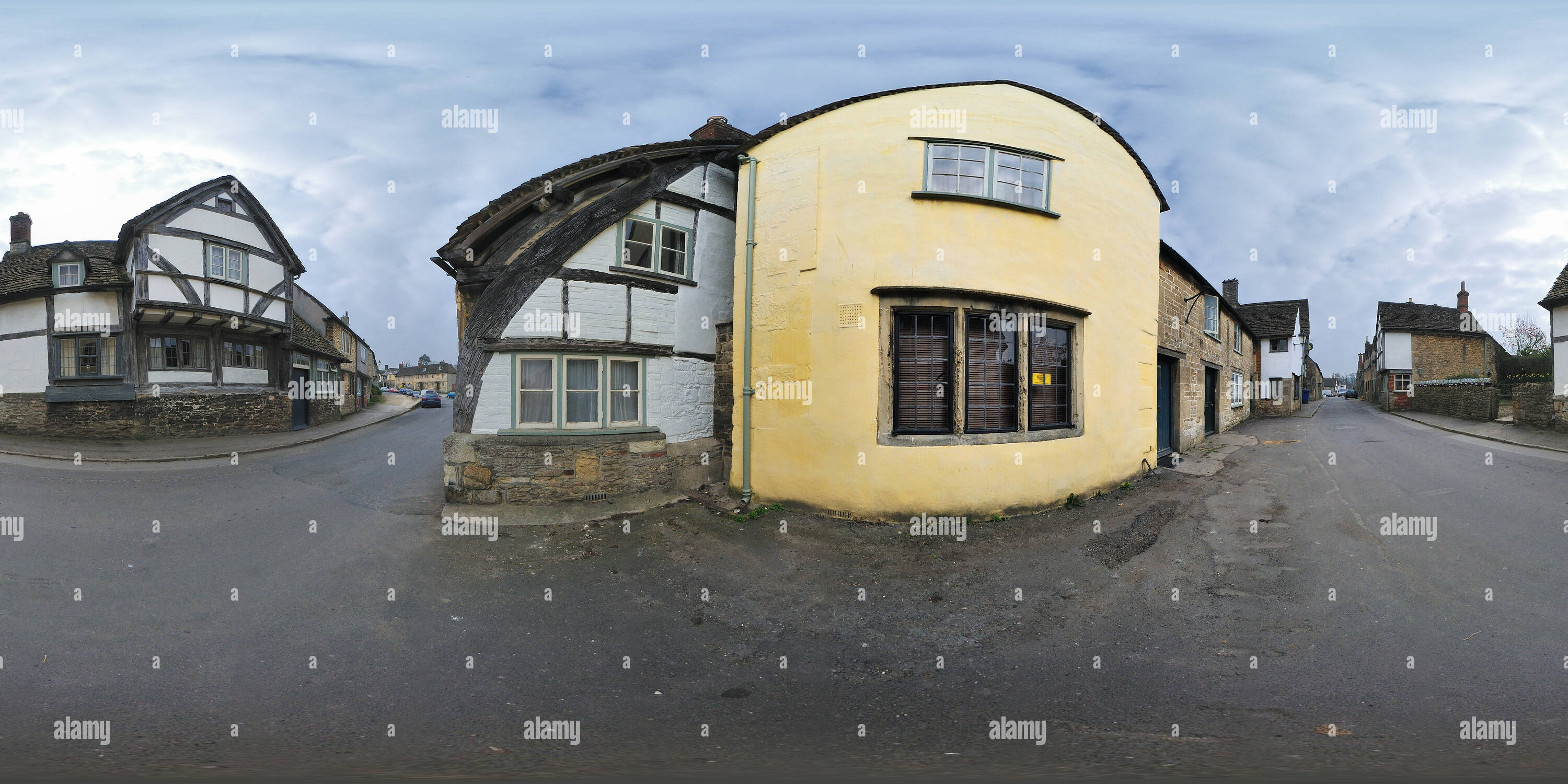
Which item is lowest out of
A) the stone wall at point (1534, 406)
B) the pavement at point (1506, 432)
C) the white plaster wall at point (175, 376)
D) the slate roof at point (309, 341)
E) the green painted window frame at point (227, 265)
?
the pavement at point (1506, 432)

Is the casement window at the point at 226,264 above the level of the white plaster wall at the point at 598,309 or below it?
above

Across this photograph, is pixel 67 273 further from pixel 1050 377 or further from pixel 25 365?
pixel 1050 377

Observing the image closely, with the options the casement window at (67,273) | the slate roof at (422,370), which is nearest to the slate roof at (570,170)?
the casement window at (67,273)

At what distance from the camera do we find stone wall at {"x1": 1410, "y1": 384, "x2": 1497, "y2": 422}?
17.2 meters

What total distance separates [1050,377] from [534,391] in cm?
768

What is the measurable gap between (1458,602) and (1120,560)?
8.10 feet

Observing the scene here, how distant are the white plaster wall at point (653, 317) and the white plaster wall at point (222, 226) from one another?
16328mm

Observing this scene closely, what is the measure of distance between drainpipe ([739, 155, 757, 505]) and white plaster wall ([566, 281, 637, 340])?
191 centimetres

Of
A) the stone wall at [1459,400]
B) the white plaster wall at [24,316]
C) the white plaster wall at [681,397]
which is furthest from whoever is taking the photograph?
the stone wall at [1459,400]

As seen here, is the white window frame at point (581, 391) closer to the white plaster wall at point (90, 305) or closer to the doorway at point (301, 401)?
the white plaster wall at point (90, 305)

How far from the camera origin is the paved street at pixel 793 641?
10.3 ft

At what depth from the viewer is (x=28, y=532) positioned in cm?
676

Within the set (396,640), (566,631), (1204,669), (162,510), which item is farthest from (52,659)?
(1204,669)

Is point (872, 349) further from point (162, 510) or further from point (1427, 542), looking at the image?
point (162, 510)
